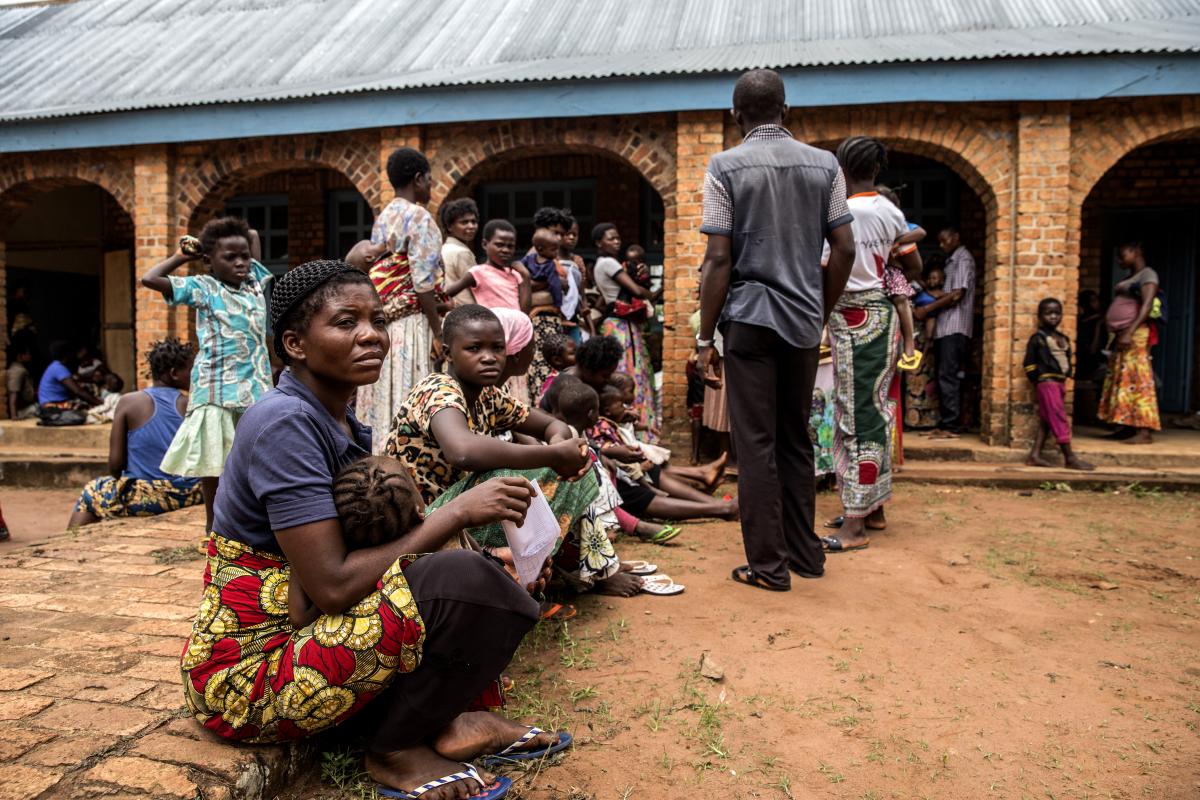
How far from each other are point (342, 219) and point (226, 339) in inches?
302

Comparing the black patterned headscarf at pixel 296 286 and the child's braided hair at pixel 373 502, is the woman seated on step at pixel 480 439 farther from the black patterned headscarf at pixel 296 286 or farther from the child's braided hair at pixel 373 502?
the black patterned headscarf at pixel 296 286

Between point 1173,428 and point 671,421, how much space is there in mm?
5376

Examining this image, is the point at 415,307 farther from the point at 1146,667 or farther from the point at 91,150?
the point at 91,150

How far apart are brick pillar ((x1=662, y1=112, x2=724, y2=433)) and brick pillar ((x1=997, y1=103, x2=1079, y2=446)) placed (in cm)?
251

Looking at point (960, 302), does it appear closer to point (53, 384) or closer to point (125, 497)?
point (125, 497)

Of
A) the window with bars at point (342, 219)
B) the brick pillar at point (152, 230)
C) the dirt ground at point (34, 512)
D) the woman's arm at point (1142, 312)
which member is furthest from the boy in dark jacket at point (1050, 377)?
the window with bars at point (342, 219)

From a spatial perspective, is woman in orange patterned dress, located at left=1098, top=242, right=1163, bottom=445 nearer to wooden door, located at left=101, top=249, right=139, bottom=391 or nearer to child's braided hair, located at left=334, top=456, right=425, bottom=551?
child's braided hair, located at left=334, top=456, right=425, bottom=551

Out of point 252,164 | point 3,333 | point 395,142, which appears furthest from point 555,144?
point 3,333

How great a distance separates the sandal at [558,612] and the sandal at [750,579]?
2.62 ft

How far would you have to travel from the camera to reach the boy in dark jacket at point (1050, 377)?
21.6 feet

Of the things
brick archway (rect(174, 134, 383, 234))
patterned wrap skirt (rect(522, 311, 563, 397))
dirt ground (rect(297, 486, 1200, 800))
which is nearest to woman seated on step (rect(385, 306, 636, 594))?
dirt ground (rect(297, 486, 1200, 800))

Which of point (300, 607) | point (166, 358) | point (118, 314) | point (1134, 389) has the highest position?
point (118, 314)

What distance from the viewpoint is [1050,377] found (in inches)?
261

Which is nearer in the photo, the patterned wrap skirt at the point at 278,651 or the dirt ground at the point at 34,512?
the patterned wrap skirt at the point at 278,651
